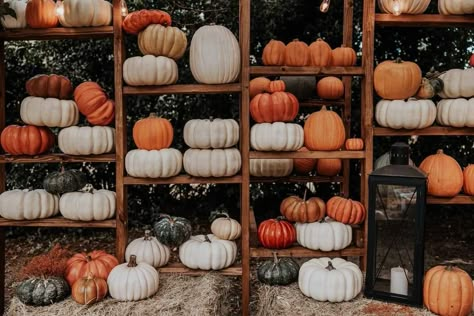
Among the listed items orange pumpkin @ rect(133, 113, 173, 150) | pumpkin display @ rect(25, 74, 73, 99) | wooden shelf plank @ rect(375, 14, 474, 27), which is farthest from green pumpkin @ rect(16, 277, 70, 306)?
wooden shelf plank @ rect(375, 14, 474, 27)

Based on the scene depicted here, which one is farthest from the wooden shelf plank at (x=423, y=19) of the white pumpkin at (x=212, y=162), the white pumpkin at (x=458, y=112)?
the white pumpkin at (x=212, y=162)

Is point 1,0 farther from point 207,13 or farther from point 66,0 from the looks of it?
point 207,13

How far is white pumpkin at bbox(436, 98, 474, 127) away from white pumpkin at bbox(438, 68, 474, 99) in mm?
47

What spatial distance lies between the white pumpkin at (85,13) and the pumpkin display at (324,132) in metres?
1.68

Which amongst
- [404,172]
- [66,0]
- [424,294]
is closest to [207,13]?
[66,0]

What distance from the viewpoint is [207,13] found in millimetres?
5734

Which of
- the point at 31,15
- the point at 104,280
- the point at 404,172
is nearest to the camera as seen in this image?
the point at 404,172

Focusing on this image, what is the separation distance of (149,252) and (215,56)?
150 centimetres

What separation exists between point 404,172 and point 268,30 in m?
3.22

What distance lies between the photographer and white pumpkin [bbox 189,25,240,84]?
11.1ft

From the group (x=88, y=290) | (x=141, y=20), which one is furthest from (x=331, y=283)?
(x=141, y=20)

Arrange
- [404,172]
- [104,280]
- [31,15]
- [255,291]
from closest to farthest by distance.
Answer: [404,172], [104,280], [31,15], [255,291]

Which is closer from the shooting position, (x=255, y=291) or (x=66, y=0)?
(x=66, y=0)

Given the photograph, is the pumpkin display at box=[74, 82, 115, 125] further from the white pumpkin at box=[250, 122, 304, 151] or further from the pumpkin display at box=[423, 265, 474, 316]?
the pumpkin display at box=[423, 265, 474, 316]
